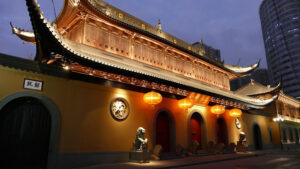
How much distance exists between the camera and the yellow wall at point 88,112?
6.87 m

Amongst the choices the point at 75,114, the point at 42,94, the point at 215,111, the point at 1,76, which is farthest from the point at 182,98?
the point at 1,76

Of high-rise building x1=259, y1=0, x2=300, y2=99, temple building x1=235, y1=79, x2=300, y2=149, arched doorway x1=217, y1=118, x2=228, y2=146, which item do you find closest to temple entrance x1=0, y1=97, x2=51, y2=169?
arched doorway x1=217, y1=118, x2=228, y2=146

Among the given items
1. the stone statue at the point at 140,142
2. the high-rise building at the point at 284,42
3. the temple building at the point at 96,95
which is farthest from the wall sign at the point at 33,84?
the high-rise building at the point at 284,42

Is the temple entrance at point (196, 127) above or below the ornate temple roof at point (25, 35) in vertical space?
below

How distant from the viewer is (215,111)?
12797 mm

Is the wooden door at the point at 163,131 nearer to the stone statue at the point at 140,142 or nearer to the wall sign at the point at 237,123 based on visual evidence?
the stone statue at the point at 140,142

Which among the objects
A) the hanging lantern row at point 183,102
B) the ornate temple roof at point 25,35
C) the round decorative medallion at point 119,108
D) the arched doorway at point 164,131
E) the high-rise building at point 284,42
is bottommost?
the arched doorway at point 164,131

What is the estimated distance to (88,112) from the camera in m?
7.74

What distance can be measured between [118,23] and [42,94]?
16.5ft

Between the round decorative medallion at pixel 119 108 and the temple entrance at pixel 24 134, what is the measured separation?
2.53 meters

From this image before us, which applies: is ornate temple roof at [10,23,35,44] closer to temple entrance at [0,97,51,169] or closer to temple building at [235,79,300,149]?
temple entrance at [0,97,51,169]

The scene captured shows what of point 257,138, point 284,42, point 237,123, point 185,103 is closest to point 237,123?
point 237,123

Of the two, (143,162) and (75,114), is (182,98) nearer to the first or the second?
(143,162)

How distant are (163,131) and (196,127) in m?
3.12
